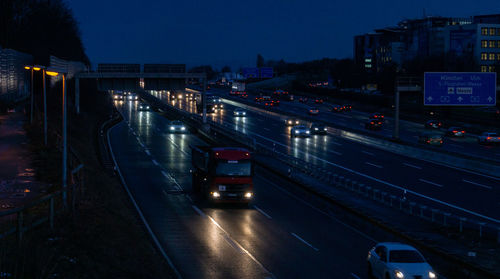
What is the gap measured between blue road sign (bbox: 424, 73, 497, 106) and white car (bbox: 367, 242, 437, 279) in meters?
33.6

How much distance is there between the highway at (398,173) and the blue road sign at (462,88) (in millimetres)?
6146

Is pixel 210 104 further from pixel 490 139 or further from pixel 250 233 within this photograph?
pixel 250 233

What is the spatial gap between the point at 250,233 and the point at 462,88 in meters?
30.8

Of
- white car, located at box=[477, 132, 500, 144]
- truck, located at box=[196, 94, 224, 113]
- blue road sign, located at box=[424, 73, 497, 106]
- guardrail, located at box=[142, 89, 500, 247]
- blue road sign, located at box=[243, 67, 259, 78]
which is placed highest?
blue road sign, located at box=[243, 67, 259, 78]

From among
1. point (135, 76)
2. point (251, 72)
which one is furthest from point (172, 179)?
point (251, 72)

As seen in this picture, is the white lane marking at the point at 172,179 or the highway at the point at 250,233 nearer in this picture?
the highway at the point at 250,233

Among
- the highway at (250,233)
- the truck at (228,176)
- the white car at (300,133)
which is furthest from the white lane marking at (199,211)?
the white car at (300,133)

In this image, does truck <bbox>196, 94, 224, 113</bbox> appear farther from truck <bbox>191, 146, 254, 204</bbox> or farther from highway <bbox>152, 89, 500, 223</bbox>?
truck <bbox>191, 146, 254, 204</bbox>

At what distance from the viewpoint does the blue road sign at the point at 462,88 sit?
47406 mm

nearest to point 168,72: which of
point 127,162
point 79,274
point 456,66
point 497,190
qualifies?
point 127,162

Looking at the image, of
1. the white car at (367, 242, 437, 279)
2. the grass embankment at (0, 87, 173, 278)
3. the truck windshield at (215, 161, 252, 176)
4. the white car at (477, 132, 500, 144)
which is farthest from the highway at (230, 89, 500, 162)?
the grass embankment at (0, 87, 173, 278)

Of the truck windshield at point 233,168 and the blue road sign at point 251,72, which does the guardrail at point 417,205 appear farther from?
the blue road sign at point 251,72

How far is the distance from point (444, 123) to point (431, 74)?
3392 cm

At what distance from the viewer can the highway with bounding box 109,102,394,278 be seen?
60.2ft
